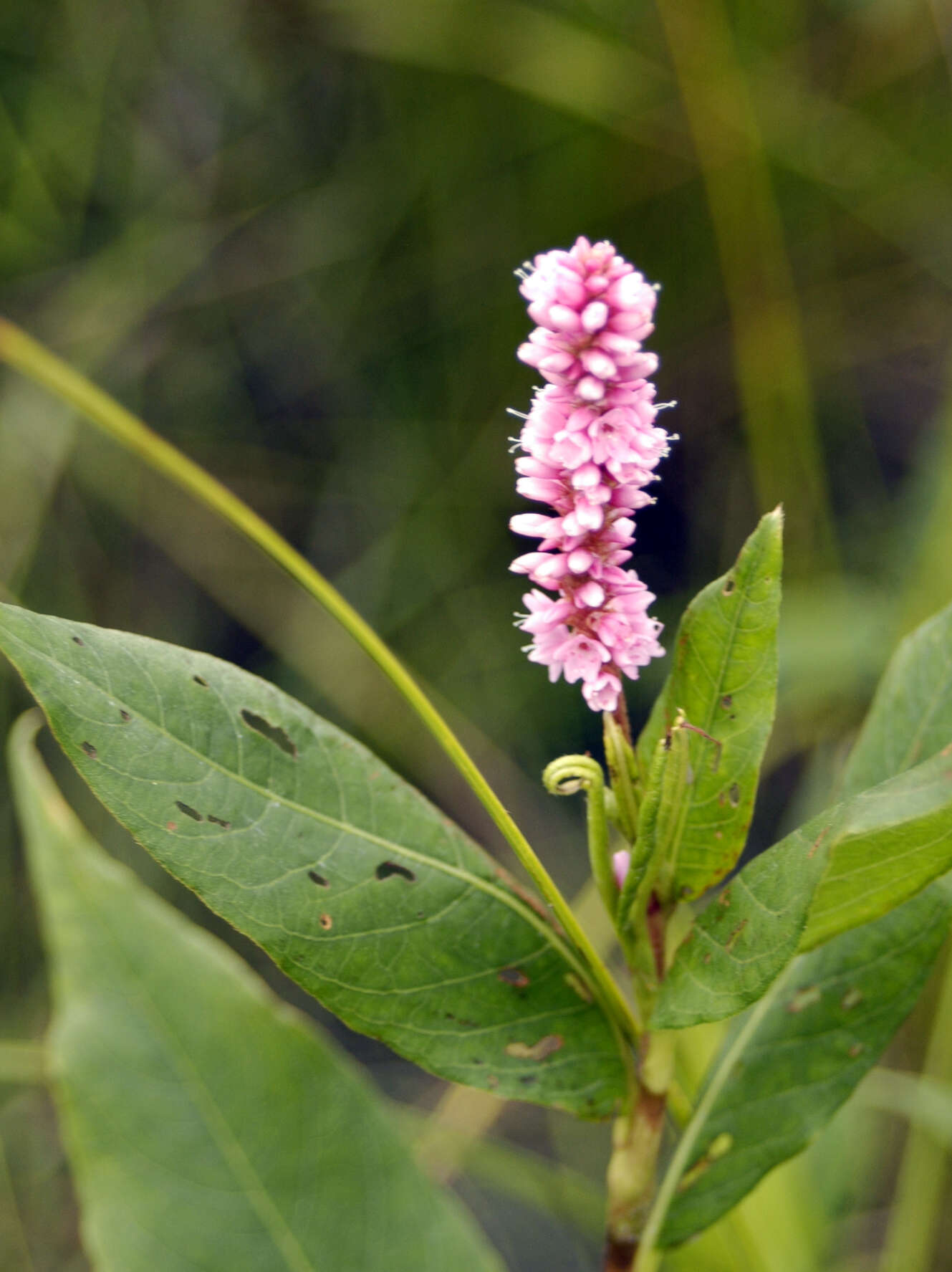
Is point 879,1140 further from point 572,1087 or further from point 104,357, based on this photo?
point 104,357

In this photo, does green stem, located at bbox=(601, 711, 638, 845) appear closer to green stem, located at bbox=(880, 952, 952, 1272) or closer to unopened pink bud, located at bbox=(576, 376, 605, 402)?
unopened pink bud, located at bbox=(576, 376, 605, 402)

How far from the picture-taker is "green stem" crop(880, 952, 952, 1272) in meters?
1.92

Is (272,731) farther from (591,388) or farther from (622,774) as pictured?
(591,388)

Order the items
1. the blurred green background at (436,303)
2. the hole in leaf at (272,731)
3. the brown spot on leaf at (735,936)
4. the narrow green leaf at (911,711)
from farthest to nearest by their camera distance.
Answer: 1. the blurred green background at (436,303)
2. the narrow green leaf at (911,711)
3. the hole in leaf at (272,731)
4. the brown spot on leaf at (735,936)

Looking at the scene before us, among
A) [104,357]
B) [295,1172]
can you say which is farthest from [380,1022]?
[104,357]

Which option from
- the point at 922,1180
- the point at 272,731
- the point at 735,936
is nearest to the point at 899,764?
the point at 735,936

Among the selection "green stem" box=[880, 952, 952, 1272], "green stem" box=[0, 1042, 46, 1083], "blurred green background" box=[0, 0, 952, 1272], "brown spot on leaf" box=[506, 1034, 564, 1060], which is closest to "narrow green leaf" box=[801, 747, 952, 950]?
"brown spot on leaf" box=[506, 1034, 564, 1060]

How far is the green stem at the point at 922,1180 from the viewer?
192cm

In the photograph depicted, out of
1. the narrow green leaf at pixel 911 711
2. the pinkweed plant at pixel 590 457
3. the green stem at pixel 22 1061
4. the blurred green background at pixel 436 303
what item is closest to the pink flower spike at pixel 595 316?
the pinkweed plant at pixel 590 457

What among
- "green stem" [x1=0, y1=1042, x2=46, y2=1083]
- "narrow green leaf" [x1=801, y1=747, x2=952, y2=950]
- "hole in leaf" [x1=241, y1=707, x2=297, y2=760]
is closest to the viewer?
"narrow green leaf" [x1=801, y1=747, x2=952, y2=950]

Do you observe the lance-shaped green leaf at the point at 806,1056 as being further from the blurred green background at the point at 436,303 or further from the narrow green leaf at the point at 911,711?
the blurred green background at the point at 436,303

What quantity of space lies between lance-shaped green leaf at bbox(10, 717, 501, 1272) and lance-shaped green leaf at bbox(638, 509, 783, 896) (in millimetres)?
477

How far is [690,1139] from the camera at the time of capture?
113 cm

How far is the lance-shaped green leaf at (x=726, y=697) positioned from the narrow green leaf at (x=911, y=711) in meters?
0.27
